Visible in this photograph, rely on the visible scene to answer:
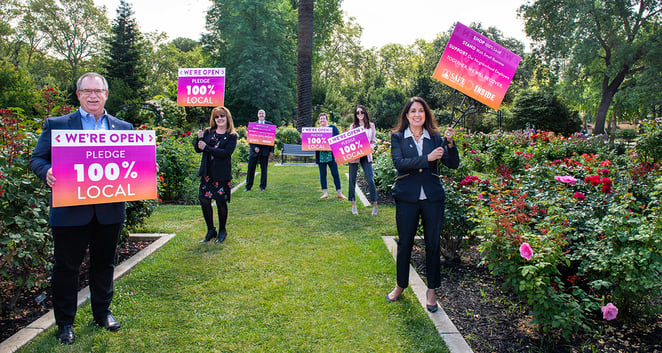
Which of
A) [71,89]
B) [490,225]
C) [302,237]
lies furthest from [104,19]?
[490,225]

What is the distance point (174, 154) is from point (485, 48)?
680cm

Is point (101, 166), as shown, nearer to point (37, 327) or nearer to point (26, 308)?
point (37, 327)

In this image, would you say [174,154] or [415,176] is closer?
[415,176]

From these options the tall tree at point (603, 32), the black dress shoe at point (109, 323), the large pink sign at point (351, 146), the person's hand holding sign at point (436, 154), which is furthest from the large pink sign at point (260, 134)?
the tall tree at point (603, 32)

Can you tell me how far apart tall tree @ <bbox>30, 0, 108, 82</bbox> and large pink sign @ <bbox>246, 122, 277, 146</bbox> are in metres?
45.1

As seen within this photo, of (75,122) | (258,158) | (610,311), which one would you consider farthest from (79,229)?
(258,158)

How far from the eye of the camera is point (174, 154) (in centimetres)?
845

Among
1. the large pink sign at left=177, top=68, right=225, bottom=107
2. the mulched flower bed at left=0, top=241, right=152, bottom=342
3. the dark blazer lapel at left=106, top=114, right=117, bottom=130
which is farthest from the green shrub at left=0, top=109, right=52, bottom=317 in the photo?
the large pink sign at left=177, top=68, right=225, bottom=107

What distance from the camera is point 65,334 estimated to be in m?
3.04

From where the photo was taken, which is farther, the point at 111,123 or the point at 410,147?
the point at 410,147

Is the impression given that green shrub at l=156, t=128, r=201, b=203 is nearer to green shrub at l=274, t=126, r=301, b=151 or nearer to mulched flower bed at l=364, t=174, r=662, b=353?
mulched flower bed at l=364, t=174, r=662, b=353

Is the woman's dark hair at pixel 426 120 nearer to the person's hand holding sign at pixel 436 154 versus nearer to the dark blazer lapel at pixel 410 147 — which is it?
the dark blazer lapel at pixel 410 147

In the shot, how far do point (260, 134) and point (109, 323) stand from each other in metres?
7.05

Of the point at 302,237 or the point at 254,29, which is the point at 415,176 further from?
the point at 254,29
